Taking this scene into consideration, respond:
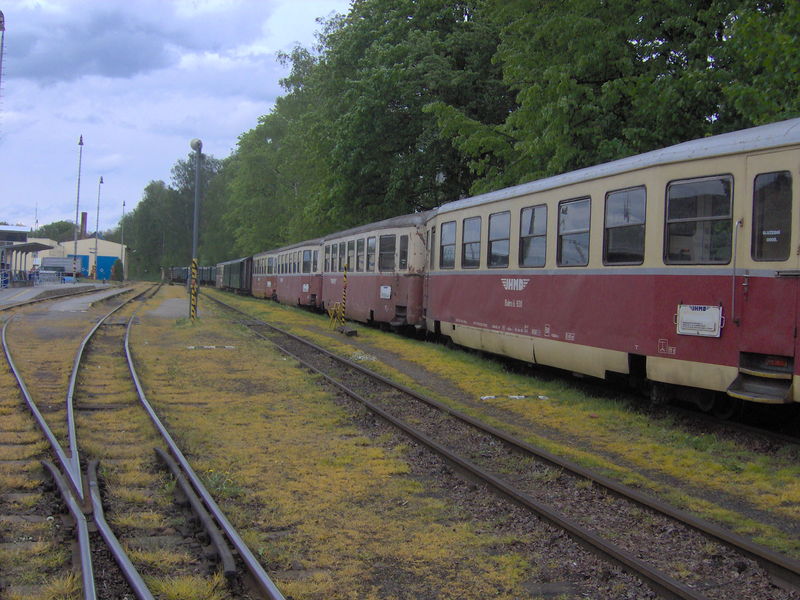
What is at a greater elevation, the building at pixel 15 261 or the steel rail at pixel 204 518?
the building at pixel 15 261

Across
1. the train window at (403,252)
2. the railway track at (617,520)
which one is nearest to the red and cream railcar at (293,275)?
the train window at (403,252)

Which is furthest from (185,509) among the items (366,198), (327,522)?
(366,198)

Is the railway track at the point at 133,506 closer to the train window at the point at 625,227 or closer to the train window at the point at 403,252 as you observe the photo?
the train window at the point at 625,227

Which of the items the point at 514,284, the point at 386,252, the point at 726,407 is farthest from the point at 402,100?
the point at 726,407

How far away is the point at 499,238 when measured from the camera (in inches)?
489

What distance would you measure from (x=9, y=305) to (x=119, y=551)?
2765 cm

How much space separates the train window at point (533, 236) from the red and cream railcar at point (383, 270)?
5.84 m

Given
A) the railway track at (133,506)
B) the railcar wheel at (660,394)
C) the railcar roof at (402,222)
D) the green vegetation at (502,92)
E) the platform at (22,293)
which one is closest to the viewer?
the railway track at (133,506)

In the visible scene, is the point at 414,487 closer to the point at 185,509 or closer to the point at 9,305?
the point at 185,509

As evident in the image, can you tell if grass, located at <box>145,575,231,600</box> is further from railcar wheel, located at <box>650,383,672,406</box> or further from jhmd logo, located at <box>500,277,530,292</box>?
jhmd logo, located at <box>500,277,530,292</box>

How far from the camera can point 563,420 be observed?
9.08 metres

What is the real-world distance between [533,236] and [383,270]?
349 inches

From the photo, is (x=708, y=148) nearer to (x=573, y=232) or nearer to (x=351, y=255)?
(x=573, y=232)

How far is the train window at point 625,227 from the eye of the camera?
8.70 m
